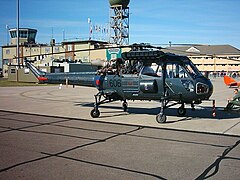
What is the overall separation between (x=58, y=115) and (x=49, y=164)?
699 cm

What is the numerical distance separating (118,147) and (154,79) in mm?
4897

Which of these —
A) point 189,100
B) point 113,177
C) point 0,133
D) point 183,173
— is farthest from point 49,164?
point 189,100

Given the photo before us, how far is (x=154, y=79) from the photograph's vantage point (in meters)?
11.8

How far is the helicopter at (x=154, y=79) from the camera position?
11.3 metres

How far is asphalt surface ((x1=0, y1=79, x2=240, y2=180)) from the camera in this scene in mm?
5617

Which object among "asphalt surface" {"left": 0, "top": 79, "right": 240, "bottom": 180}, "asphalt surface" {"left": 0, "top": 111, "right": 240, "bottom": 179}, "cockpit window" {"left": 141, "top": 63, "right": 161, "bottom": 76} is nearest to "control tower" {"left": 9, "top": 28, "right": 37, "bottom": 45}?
"asphalt surface" {"left": 0, "top": 79, "right": 240, "bottom": 180}

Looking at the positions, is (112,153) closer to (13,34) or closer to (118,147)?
(118,147)

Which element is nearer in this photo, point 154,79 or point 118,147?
point 118,147

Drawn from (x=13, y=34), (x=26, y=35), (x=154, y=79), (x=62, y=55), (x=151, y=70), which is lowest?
(x=154, y=79)

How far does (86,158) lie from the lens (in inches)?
255

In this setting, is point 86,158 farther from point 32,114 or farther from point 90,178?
point 32,114

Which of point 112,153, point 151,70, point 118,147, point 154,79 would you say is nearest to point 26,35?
point 151,70

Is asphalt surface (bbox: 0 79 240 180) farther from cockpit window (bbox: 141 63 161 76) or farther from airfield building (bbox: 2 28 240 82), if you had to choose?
airfield building (bbox: 2 28 240 82)

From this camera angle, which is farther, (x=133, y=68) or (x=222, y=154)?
(x=133, y=68)
